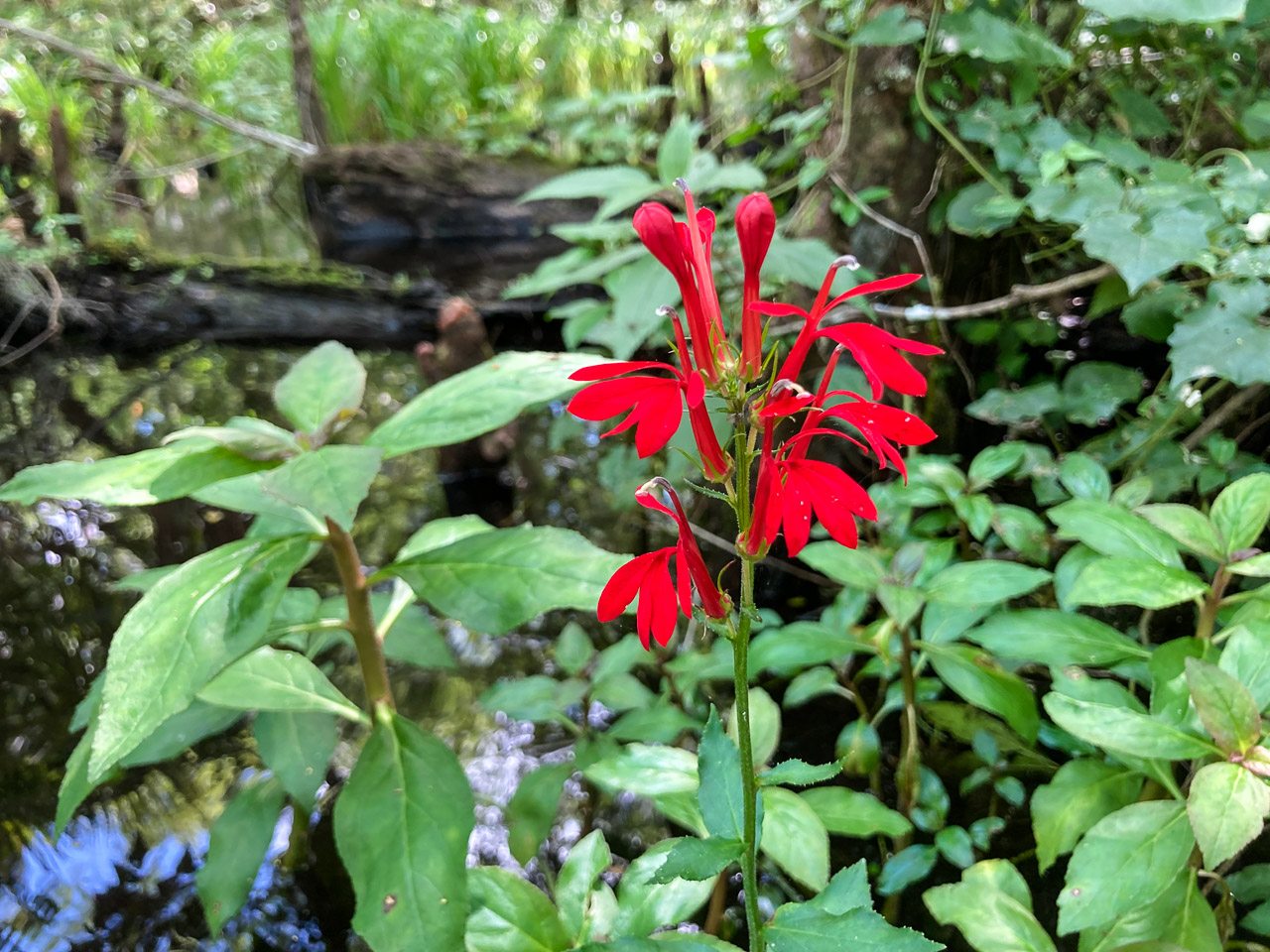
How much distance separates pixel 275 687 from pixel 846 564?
2.64 ft

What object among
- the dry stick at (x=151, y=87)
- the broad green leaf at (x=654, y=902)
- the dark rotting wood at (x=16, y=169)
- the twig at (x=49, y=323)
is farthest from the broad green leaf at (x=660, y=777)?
the dark rotting wood at (x=16, y=169)

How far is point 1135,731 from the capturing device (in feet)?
2.39

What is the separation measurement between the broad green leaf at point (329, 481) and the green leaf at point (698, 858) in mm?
377

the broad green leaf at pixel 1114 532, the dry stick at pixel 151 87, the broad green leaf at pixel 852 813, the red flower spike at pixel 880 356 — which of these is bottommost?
the broad green leaf at pixel 852 813

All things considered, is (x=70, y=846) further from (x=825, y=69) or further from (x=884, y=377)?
(x=825, y=69)

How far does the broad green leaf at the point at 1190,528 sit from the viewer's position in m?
0.89

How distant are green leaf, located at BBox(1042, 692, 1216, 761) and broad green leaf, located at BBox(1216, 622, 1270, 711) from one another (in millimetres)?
84

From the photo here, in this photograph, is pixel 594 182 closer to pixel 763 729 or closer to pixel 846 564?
pixel 846 564

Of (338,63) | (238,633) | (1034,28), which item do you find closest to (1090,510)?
(238,633)

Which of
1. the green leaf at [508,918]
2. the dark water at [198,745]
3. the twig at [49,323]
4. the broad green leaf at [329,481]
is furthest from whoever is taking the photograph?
the twig at [49,323]

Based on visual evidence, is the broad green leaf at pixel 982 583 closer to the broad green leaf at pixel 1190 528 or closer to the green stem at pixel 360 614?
the broad green leaf at pixel 1190 528

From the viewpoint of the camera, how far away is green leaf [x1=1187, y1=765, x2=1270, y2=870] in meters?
0.63

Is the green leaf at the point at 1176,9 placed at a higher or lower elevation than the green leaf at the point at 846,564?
higher

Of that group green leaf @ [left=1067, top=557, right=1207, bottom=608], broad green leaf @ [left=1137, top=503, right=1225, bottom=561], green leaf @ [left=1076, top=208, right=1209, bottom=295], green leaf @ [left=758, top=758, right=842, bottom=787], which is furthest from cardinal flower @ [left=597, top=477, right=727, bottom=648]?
green leaf @ [left=1076, top=208, right=1209, bottom=295]
